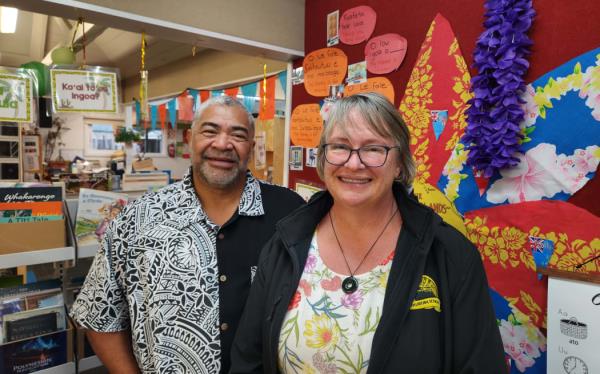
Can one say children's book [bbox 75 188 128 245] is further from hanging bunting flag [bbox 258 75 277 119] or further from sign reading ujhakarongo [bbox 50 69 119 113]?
hanging bunting flag [bbox 258 75 277 119]

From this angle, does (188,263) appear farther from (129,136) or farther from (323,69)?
(129,136)

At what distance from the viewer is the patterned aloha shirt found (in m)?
1.22

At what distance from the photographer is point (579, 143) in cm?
138

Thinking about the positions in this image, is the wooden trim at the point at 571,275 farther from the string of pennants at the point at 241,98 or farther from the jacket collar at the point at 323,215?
the string of pennants at the point at 241,98

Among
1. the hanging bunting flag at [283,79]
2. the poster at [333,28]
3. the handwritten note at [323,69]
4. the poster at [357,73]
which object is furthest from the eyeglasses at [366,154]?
the hanging bunting flag at [283,79]

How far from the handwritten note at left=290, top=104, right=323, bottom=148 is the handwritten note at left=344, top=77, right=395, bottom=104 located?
31 cm

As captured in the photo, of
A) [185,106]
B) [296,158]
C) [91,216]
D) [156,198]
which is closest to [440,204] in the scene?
[296,158]

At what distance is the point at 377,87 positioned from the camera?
2.16 m

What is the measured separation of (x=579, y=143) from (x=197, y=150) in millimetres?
1342

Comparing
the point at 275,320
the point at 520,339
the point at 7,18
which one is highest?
the point at 7,18

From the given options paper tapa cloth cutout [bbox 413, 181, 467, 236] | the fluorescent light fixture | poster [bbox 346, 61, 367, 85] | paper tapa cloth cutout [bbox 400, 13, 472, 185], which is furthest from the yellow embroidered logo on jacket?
the fluorescent light fixture

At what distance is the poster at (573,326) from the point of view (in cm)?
131

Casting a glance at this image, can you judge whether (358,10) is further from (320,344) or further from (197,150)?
(320,344)

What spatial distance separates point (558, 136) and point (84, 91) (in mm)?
2053
